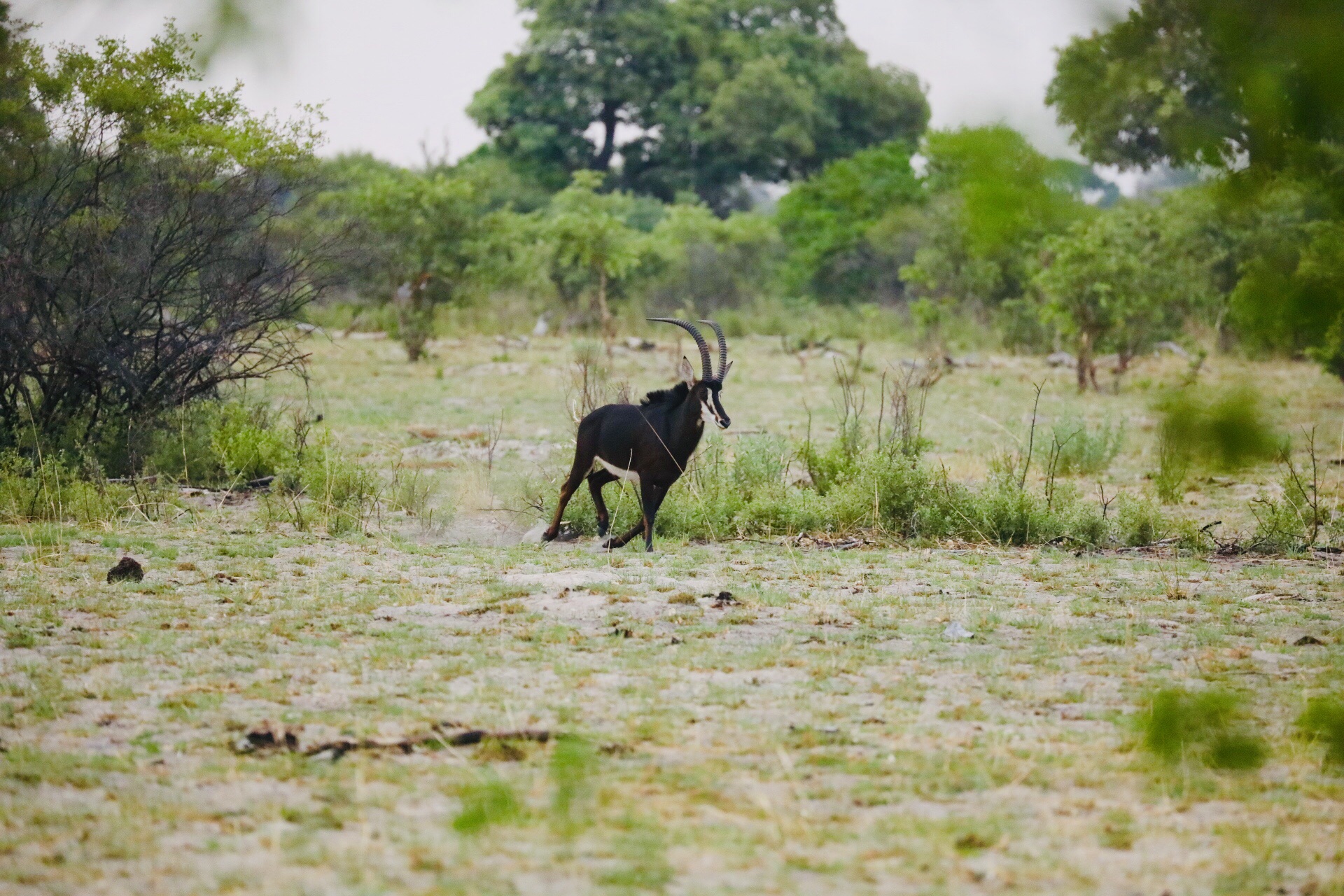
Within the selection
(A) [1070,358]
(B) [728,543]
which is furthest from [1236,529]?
(A) [1070,358]

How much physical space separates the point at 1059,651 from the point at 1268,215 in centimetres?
456

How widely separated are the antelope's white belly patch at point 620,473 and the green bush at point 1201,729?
6.98 m

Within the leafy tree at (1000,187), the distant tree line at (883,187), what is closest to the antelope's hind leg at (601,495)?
the distant tree line at (883,187)

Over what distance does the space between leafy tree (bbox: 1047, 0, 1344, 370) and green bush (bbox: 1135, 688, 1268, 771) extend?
0.68m

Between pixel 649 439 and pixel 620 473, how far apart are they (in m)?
0.36

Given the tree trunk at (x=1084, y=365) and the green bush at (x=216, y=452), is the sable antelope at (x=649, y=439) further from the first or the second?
the tree trunk at (x=1084, y=365)

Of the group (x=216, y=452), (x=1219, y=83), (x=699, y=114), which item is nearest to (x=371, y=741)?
(x=1219, y=83)

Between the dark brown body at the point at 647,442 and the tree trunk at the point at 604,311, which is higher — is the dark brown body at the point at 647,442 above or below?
below

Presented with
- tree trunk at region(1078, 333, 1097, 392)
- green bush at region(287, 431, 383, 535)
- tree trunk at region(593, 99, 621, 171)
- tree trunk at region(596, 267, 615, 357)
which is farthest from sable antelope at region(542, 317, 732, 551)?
tree trunk at region(593, 99, 621, 171)

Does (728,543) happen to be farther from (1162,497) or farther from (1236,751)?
(1236,751)

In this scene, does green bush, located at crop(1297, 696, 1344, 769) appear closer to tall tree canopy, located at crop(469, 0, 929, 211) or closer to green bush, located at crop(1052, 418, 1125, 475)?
green bush, located at crop(1052, 418, 1125, 475)

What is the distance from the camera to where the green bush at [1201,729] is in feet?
6.95

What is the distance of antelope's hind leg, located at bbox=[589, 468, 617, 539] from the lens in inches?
368

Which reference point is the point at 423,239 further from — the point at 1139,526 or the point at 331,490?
the point at 1139,526
